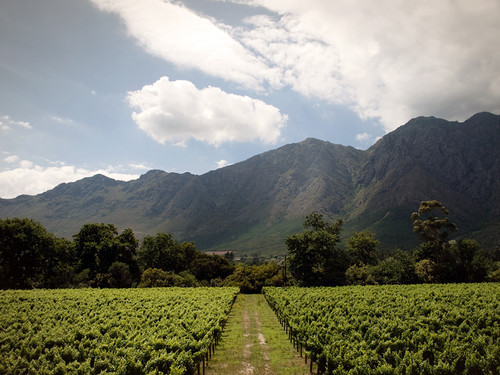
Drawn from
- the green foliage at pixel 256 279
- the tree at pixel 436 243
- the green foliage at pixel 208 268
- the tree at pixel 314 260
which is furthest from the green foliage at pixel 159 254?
the tree at pixel 436 243

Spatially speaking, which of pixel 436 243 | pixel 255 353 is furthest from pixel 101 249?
pixel 436 243

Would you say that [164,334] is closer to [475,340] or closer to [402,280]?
[475,340]

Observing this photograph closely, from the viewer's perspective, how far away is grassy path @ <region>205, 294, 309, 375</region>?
17.1 meters

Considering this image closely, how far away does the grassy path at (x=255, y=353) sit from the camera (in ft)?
56.1

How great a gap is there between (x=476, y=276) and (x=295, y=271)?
3665cm

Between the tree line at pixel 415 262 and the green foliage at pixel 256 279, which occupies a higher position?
the tree line at pixel 415 262

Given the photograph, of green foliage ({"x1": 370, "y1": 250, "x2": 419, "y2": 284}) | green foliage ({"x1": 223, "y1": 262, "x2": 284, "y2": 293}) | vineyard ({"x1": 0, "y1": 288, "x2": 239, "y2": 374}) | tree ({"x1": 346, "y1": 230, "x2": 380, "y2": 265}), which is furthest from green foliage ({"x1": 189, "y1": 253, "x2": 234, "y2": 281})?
vineyard ({"x1": 0, "y1": 288, "x2": 239, "y2": 374})

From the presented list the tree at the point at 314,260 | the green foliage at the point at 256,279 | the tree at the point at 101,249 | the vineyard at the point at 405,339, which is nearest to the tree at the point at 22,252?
the tree at the point at 101,249

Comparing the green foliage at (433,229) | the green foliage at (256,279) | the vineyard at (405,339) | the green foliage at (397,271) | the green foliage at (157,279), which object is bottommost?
the green foliage at (256,279)

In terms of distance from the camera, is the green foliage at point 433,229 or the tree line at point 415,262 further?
the green foliage at point 433,229

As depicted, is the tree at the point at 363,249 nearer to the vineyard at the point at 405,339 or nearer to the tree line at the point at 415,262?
the tree line at the point at 415,262

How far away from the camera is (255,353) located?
19.9 m

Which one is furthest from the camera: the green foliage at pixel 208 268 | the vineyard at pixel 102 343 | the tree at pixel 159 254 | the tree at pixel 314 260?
the green foliage at pixel 208 268

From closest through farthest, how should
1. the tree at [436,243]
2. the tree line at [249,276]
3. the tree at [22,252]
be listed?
the tree at [22,252], the tree line at [249,276], the tree at [436,243]
